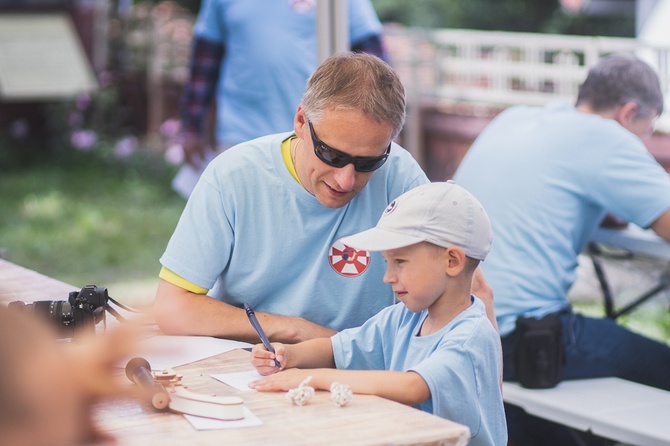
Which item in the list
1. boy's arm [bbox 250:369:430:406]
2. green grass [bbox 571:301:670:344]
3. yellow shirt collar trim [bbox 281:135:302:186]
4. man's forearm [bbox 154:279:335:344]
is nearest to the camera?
boy's arm [bbox 250:369:430:406]

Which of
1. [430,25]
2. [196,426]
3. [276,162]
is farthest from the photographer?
[430,25]

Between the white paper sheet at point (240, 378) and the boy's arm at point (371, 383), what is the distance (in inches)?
1.6

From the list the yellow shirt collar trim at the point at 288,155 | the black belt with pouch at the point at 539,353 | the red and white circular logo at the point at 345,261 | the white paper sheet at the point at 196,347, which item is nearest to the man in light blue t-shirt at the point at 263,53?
the black belt with pouch at the point at 539,353

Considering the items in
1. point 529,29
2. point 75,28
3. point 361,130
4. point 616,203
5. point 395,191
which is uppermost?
point 361,130

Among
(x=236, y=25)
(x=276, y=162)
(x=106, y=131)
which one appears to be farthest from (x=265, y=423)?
(x=106, y=131)

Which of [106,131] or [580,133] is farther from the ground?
[580,133]

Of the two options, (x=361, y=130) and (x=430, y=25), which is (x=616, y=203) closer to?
(x=361, y=130)

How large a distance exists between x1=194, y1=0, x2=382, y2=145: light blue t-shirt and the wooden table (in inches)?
125

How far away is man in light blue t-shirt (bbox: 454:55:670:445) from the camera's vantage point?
3250 millimetres

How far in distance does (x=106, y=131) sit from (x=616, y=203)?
921cm

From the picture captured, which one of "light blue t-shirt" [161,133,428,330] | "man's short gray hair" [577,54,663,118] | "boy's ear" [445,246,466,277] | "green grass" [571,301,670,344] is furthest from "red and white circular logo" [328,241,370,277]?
"green grass" [571,301,670,344]

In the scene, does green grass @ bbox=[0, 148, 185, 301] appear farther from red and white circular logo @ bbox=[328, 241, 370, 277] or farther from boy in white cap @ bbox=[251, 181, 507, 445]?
boy in white cap @ bbox=[251, 181, 507, 445]

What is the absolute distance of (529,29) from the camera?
1817 centimetres

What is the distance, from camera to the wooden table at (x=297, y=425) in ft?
5.50
